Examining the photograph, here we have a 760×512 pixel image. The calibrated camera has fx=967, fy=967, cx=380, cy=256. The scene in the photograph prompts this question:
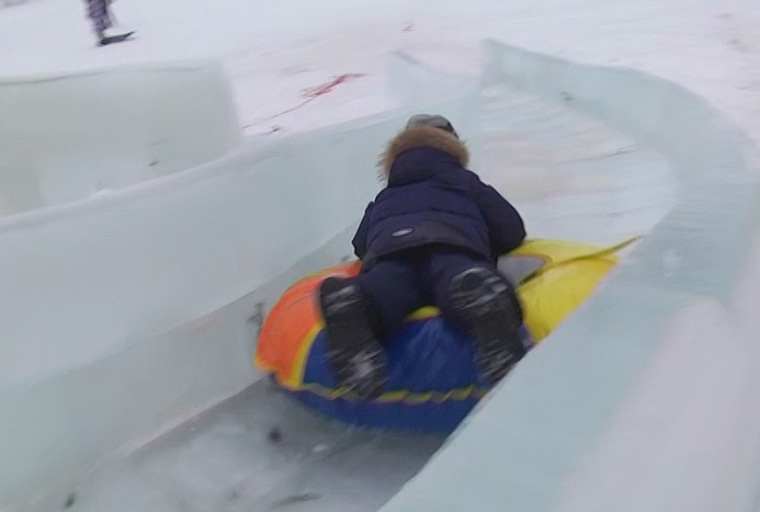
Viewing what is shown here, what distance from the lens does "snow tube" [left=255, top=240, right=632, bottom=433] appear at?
121 cm

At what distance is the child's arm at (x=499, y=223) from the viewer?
1458mm

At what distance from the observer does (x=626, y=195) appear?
6.86 feet

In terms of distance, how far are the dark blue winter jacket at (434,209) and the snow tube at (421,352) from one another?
0.09 metres

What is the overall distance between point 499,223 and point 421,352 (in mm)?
322

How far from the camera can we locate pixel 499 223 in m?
1.46

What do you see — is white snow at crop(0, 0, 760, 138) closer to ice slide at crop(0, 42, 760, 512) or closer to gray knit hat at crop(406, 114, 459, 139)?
ice slide at crop(0, 42, 760, 512)

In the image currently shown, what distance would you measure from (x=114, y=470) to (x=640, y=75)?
1838 mm

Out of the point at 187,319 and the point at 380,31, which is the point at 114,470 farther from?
the point at 380,31

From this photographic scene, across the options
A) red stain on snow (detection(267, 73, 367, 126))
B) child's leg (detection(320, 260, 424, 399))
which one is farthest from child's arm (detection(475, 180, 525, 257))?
red stain on snow (detection(267, 73, 367, 126))

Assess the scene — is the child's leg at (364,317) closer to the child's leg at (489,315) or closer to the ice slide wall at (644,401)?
the child's leg at (489,315)

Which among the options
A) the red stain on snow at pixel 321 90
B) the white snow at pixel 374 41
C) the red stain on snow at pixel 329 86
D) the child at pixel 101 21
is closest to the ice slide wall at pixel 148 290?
the white snow at pixel 374 41

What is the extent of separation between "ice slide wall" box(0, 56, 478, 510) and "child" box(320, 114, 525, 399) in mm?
242

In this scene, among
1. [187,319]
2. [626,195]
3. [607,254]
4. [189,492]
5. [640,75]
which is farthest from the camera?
[640,75]

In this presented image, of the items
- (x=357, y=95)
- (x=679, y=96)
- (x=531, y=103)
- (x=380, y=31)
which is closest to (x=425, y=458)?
(x=679, y=96)
